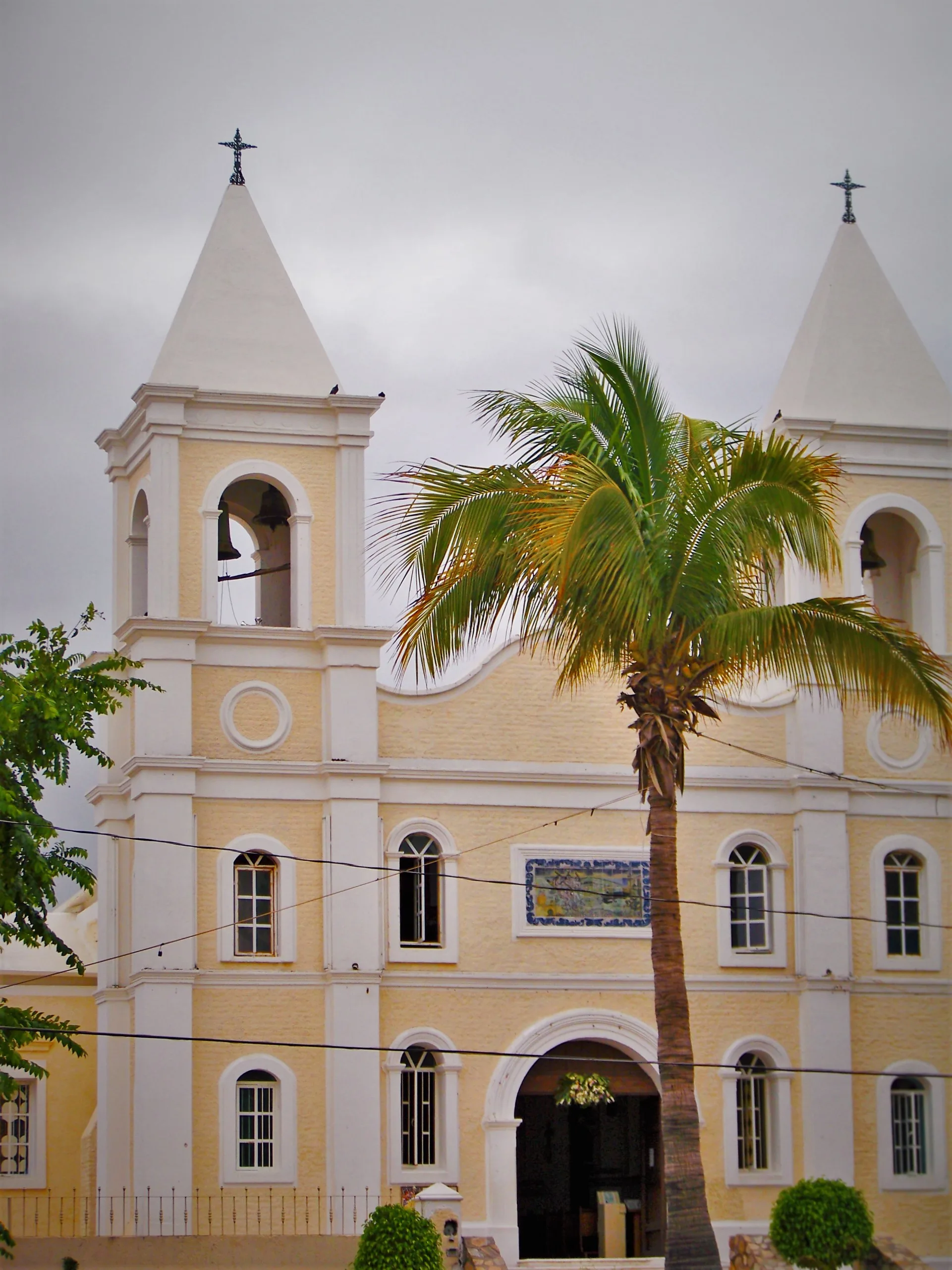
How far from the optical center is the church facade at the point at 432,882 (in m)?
26.3

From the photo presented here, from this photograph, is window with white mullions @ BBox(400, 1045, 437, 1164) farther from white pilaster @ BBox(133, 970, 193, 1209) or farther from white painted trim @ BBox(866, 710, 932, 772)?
white painted trim @ BBox(866, 710, 932, 772)

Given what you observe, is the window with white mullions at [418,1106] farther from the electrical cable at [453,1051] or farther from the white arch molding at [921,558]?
the white arch molding at [921,558]

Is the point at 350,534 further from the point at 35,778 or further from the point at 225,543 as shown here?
the point at 35,778

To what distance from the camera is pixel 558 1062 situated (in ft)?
91.0

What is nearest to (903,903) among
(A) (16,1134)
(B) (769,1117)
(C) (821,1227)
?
(B) (769,1117)

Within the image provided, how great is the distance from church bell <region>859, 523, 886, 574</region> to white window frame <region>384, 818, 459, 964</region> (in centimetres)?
739

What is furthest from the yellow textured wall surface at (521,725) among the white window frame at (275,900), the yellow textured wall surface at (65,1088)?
the yellow textured wall surface at (65,1088)

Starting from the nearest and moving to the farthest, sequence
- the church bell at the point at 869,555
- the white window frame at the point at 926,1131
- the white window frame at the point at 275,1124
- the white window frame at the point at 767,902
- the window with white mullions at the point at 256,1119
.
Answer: the white window frame at the point at 275,1124 → the window with white mullions at the point at 256,1119 → the white window frame at the point at 926,1131 → the white window frame at the point at 767,902 → the church bell at the point at 869,555

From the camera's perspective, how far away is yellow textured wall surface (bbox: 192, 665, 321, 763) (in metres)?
27.0

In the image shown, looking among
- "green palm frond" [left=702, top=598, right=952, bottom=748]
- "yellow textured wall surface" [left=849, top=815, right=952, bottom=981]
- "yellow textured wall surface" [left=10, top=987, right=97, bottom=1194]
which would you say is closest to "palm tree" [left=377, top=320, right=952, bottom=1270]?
"green palm frond" [left=702, top=598, right=952, bottom=748]

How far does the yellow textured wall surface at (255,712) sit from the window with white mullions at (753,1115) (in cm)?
695

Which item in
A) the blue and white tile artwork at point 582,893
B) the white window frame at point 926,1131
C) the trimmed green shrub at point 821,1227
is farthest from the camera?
the white window frame at point 926,1131

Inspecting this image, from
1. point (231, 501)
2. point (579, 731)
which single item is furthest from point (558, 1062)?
point (231, 501)

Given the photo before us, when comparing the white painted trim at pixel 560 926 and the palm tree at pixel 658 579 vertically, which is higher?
the palm tree at pixel 658 579
